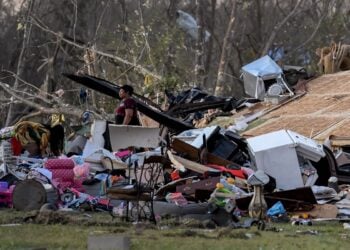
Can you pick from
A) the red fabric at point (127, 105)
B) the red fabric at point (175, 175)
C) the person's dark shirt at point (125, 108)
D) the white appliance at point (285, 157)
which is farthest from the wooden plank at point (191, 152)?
the red fabric at point (127, 105)

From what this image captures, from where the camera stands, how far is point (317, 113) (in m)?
20.3

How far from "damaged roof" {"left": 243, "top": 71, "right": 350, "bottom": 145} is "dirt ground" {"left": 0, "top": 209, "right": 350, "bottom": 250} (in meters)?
7.20

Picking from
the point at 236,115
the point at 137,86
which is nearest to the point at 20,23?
the point at 137,86

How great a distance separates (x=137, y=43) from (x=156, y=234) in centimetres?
2155

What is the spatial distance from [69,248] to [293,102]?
14.7 m

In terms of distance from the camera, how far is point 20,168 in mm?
15055

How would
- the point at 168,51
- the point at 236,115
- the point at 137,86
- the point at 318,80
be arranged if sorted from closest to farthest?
the point at 236,115 → the point at 318,80 → the point at 137,86 → the point at 168,51

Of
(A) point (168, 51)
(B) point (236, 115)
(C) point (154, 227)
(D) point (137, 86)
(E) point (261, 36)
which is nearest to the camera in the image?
(C) point (154, 227)

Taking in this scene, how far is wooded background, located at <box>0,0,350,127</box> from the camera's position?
28547 millimetres

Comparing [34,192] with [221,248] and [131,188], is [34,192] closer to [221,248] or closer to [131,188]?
[131,188]

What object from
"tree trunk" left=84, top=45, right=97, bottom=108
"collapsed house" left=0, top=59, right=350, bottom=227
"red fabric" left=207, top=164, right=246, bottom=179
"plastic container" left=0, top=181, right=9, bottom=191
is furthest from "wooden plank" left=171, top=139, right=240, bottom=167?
"tree trunk" left=84, top=45, right=97, bottom=108

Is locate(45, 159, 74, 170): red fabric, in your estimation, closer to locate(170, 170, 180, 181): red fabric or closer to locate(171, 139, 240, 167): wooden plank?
locate(170, 170, 180, 181): red fabric

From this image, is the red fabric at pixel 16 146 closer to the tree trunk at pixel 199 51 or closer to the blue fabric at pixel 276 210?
the blue fabric at pixel 276 210

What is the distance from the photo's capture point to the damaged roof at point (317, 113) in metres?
18.6
